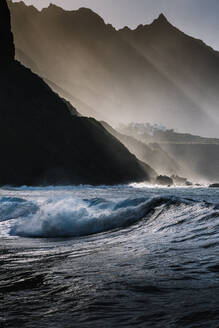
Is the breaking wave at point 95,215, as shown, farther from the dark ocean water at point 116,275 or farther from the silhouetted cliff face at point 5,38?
the silhouetted cliff face at point 5,38

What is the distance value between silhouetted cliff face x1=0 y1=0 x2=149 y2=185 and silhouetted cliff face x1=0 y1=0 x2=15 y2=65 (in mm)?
275

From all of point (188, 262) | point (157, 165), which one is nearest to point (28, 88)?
point (157, 165)

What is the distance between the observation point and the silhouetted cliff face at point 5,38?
4131 inches

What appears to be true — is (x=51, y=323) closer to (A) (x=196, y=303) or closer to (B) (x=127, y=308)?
(B) (x=127, y=308)

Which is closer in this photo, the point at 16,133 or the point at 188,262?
the point at 188,262

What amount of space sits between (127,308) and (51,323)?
3.74ft

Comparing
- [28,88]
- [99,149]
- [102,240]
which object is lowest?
[102,240]

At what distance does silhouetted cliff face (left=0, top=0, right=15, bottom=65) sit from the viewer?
104938 millimetres

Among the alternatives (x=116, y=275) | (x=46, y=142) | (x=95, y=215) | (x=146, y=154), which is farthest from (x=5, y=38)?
(x=116, y=275)

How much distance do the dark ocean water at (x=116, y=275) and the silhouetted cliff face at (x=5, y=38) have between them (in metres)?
98.3

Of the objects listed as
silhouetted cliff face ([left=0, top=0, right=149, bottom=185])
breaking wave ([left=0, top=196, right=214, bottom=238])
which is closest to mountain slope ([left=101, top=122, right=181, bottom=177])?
silhouetted cliff face ([left=0, top=0, right=149, bottom=185])

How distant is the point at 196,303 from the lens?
5.42 meters

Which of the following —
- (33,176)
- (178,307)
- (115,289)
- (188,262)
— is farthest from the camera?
(33,176)

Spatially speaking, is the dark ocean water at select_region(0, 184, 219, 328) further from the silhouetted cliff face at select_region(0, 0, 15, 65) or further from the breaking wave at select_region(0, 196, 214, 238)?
the silhouetted cliff face at select_region(0, 0, 15, 65)
